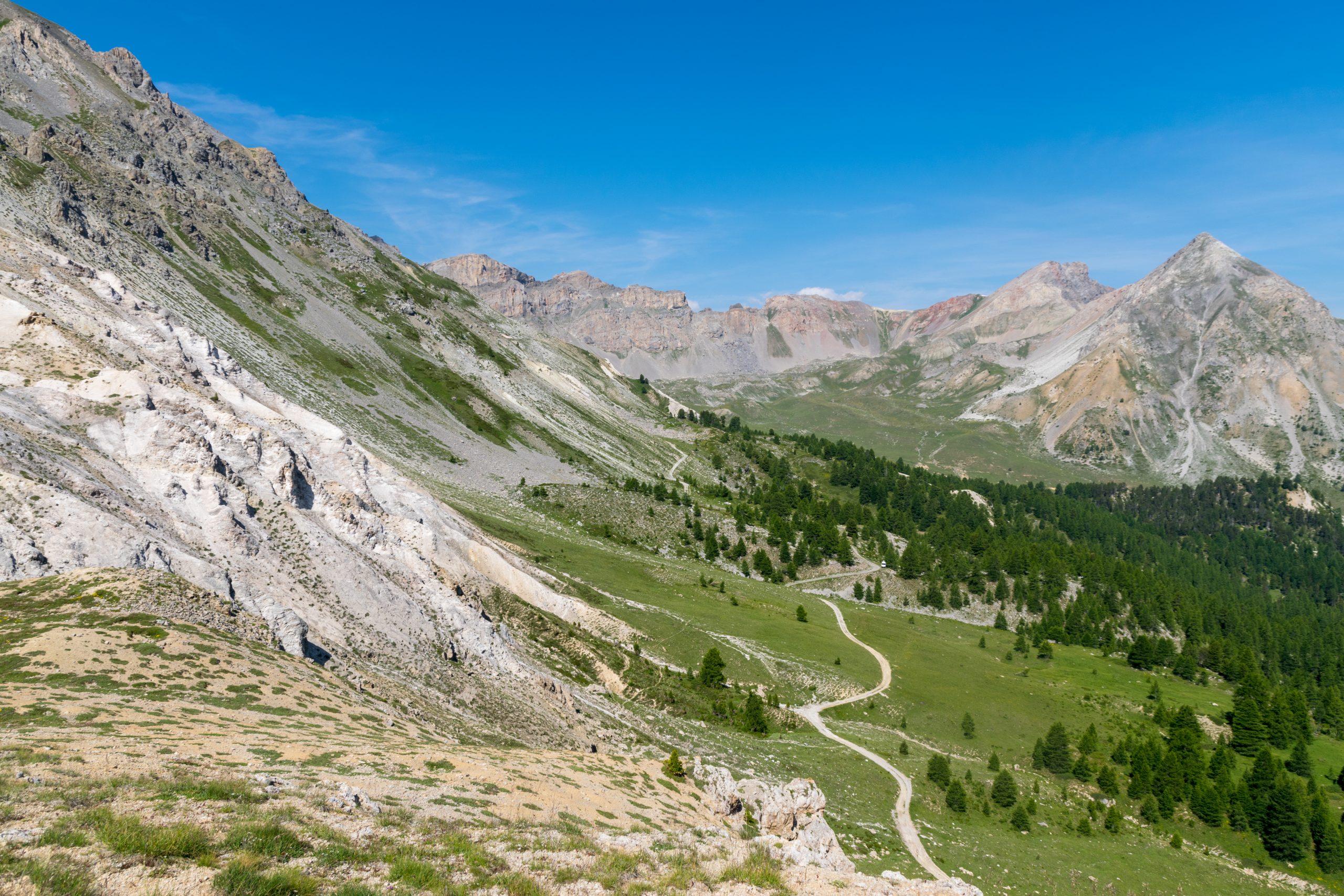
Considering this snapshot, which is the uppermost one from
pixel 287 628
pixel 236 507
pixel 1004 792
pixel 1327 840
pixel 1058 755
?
pixel 236 507

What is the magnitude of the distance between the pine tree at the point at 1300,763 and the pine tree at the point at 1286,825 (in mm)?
23149

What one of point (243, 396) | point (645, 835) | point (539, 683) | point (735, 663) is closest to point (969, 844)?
point (735, 663)

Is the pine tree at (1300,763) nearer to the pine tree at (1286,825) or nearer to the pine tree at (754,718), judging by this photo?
the pine tree at (1286,825)

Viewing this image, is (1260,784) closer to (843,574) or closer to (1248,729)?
(1248,729)

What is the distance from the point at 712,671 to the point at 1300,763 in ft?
258

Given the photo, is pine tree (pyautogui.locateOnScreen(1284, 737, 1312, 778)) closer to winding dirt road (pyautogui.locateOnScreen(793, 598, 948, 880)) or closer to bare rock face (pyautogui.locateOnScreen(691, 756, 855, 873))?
winding dirt road (pyautogui.locateOnScreen(793, 598, 948, 880))

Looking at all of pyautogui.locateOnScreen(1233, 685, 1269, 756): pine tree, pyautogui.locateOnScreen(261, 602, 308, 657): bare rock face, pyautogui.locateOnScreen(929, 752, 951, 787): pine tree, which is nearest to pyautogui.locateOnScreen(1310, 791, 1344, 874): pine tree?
pyautogui.locateOnScreen(1233, 685, 1269, 756): pine tree

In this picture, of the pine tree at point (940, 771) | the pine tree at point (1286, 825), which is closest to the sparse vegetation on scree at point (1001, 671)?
the pine tree at point (1286, 825)

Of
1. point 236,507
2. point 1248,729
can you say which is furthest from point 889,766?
point 1248,729

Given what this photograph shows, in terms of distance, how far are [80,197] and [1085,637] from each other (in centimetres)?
23203

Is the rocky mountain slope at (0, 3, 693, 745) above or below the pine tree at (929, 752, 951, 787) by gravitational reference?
above

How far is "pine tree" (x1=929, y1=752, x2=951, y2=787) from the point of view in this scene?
5619 centimetres

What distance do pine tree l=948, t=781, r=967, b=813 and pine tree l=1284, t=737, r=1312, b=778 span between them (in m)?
59.1

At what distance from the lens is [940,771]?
186 feet
